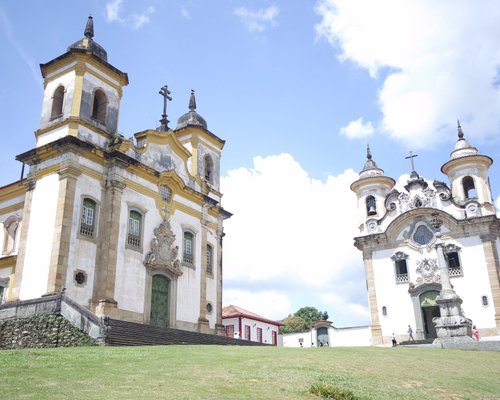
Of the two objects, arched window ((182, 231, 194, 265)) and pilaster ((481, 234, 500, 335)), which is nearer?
arched window ((182, 231, 194, 265))

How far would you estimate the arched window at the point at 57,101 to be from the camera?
23.6 meters

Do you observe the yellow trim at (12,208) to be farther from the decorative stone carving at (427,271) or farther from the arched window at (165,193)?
the decorative stone carving at (427,271)

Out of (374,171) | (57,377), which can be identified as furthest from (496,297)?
(57,377)

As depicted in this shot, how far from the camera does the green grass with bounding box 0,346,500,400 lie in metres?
7.85

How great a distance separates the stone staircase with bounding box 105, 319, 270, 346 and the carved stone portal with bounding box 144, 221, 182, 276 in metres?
3.55

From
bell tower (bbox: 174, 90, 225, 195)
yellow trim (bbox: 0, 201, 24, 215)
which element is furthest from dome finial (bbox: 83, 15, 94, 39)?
yellow trim (bbox: 0, 201, 24, 215)

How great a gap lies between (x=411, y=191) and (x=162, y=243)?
66.7 ft

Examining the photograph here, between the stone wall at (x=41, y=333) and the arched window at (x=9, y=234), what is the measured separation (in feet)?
22.7

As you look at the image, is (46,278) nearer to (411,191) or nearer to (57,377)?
(57,377)

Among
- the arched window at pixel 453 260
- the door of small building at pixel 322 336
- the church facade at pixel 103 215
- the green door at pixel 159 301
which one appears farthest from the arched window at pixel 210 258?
the door of small building at pixel 322 336

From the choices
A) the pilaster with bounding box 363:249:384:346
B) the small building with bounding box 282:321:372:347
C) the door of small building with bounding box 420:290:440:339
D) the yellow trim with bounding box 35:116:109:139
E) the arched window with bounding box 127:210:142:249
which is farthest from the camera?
the small building with bounding box 282:321:372:347

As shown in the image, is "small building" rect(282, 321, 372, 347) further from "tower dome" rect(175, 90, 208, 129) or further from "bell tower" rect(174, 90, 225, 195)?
"tower dome" rect(175, 90, 208, 129)

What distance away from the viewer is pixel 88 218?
2148 centimetres

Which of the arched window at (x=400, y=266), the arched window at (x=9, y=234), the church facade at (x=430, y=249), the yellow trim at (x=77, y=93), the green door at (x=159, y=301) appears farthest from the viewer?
the arched window at (x=400, y=266)
